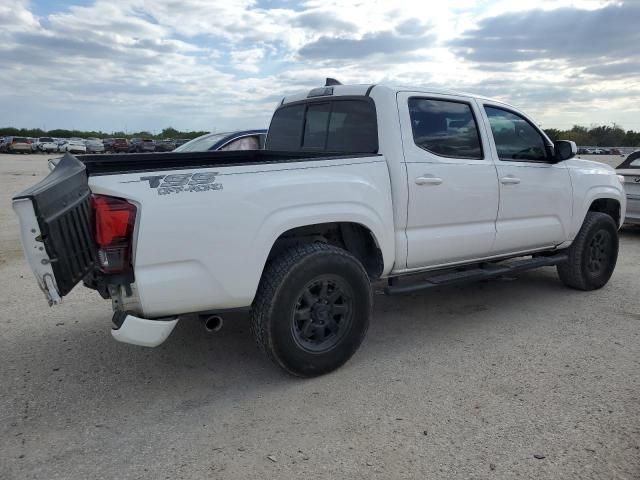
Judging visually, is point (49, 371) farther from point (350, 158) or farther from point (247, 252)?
point (350, 158)

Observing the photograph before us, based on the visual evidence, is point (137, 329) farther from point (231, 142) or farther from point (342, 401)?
point (231, 142)

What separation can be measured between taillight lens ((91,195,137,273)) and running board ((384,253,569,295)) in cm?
204

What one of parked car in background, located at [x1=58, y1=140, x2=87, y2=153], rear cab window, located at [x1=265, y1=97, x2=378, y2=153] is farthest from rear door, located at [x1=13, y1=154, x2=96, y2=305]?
parked car in background, located at [x1=58, y1=140, x2=87, y2=153]

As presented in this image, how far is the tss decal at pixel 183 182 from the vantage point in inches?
120

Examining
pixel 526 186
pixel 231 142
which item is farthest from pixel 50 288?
pixel 231 142

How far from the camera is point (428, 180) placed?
13.7ft

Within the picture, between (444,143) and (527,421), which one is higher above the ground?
(444,143)

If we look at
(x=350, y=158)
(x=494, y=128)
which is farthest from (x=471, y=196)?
(x=350, y=158)

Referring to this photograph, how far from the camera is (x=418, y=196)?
4137 millimetres

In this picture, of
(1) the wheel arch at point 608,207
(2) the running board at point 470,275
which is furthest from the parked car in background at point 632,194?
(2) the running board at point 470,275

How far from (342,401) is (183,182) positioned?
5.57 feet

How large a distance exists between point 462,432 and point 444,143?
7.78 ft

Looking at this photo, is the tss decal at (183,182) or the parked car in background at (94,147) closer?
the tss decal at (183,182)

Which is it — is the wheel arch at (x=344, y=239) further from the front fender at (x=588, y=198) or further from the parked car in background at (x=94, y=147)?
the parked car in background at (x=94, y=147)
